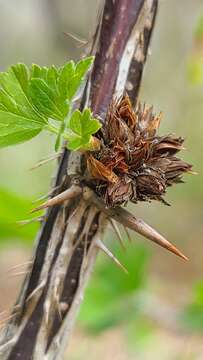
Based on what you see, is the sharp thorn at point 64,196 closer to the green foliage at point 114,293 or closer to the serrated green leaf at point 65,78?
the serrated green leaf at point 65,78

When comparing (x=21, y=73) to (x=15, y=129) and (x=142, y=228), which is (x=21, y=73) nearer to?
(x=15, y=129)

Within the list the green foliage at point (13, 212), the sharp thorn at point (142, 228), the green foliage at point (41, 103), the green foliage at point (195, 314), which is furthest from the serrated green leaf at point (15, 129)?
the green foliage at point (195, 314)

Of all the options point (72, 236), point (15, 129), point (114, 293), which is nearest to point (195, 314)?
point (114, 293)

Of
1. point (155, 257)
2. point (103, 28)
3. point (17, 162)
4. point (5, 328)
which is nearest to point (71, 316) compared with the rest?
point (5, 328)

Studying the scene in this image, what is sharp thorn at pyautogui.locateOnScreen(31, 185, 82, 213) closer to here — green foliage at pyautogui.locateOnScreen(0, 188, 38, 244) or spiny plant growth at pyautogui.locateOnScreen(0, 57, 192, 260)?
spiny plant growth at pyautogui.locateOnScreen(0, 57, 192, 260)

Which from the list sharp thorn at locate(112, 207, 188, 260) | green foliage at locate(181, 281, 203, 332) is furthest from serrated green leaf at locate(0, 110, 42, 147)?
green foliage at locate(181, 281, 203, 332)

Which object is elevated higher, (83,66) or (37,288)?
(83,66)
